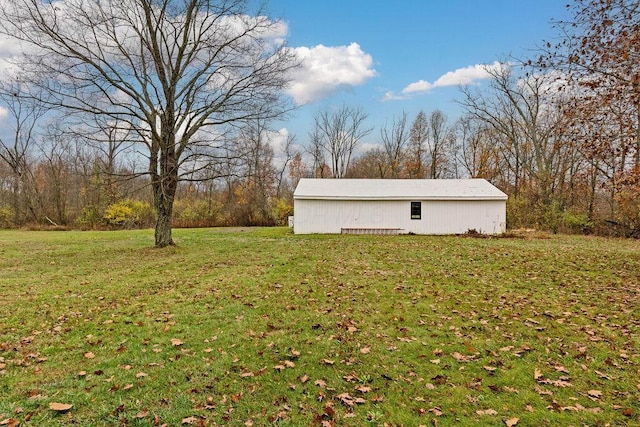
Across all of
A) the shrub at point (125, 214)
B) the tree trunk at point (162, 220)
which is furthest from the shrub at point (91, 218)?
the tree trunk at point (162, 220)

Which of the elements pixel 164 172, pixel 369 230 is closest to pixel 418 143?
pixel 369 230

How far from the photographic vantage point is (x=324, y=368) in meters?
3.90

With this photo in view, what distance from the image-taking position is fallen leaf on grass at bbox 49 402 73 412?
3074 mm

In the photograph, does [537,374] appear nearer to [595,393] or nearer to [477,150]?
[595,393]

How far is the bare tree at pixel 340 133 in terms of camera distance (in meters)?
39.6

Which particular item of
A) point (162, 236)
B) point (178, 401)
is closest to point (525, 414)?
point (178, 401)

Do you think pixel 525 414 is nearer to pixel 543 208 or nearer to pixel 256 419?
pixel 256 419

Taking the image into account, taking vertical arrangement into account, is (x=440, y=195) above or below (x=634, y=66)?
below

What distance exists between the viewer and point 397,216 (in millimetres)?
19719

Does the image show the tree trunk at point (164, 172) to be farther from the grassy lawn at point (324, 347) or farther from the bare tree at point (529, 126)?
the bare tree at point (529, 126)

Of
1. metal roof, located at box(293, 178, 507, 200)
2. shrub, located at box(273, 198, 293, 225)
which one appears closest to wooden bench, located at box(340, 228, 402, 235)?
metal roof, located at box(293, 178, 507, 200)

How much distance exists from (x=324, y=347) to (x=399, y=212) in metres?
16.0

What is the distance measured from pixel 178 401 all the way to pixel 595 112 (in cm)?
913

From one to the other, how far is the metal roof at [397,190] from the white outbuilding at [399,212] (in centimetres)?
5
